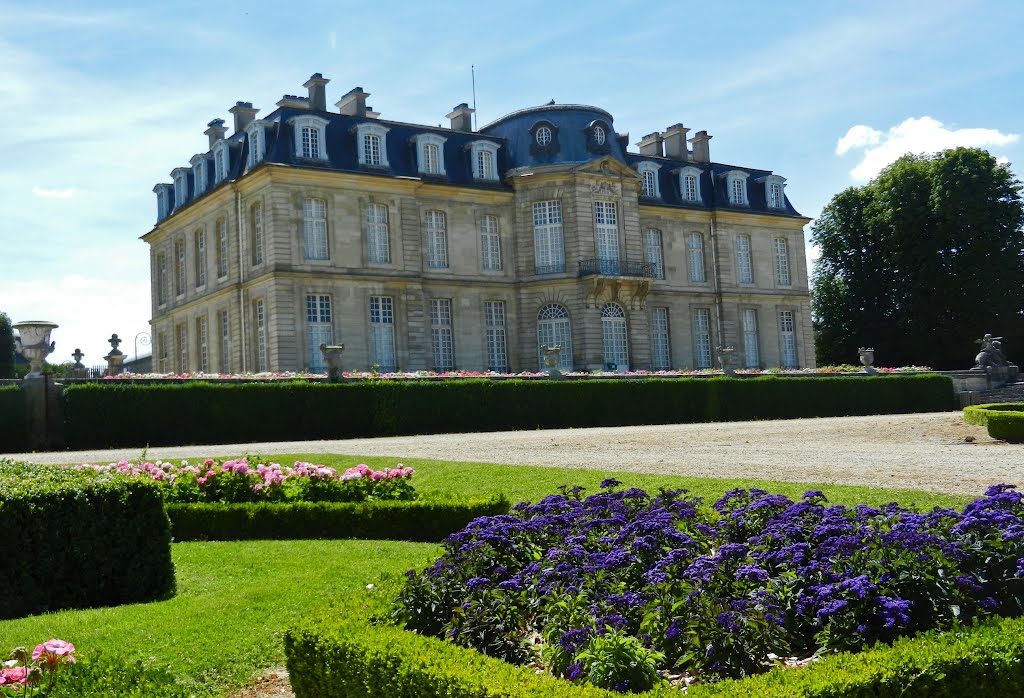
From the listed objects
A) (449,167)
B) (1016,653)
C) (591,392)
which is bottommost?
(1016,653)

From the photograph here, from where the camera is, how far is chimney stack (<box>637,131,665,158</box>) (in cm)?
4225

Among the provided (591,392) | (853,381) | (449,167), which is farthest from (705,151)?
(591,392)

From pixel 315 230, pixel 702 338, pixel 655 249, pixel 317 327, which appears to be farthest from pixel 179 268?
pixel 702 338

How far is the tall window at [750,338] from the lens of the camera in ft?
131

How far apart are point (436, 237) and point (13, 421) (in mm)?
17223

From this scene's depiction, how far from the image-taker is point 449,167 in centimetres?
3447

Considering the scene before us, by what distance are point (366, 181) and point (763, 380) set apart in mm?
13879

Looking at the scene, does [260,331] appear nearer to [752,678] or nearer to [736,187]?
[736,187]

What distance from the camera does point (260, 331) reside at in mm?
31141

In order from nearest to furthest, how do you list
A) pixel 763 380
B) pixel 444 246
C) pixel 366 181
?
pixel 763 380 → pixel 366 181 → pixel 444 246

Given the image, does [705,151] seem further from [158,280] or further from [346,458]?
[346,458]

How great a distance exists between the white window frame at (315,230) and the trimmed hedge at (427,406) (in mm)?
9885

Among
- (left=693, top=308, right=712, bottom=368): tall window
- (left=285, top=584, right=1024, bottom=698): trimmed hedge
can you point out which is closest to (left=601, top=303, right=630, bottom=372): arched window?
(left=693, top=308, right=712, bottom=368): tall window

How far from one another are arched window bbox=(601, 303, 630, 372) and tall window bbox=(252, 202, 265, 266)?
11.8 metres
